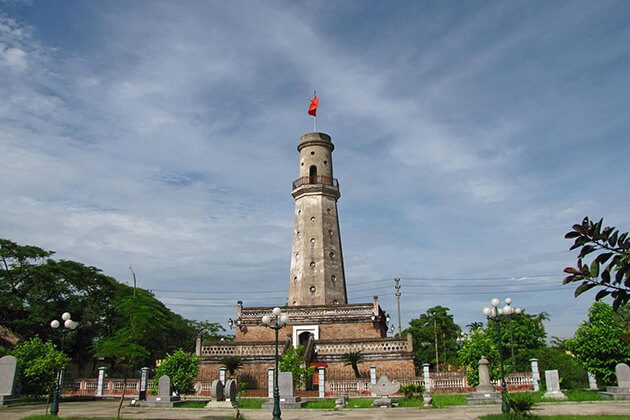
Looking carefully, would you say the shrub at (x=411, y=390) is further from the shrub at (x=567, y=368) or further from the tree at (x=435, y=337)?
the tree at (x=435, y=337)

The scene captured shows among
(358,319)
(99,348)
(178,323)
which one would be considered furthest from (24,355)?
(178,323)

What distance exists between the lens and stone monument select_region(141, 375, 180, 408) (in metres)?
20.7

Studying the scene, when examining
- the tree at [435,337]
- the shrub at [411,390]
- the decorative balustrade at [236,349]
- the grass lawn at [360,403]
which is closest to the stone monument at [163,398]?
the grass lawn at [360,403]

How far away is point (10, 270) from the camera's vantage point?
38375 mm

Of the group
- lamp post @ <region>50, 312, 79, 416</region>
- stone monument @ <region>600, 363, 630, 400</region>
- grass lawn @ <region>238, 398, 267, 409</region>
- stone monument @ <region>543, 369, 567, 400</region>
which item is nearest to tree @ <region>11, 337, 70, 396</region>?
lamp post @ <region>50, 312, 79, 416</region>

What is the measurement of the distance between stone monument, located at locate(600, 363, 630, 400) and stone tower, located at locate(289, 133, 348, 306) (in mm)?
18459

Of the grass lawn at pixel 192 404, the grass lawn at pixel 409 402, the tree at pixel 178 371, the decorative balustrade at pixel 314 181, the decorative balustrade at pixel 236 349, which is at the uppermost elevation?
the decorative balustrade at pixel 314 181

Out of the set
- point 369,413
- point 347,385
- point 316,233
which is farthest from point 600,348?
point 316,233

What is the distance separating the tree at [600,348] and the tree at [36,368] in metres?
24.5

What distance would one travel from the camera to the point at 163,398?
2097cm

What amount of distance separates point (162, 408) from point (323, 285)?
54.3ft

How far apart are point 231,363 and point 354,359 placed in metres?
7.10

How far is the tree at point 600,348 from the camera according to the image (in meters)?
21.9

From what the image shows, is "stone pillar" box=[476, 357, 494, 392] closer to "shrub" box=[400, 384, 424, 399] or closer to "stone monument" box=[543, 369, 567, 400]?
"stone monument" box=[543, 369, 567, 400]
